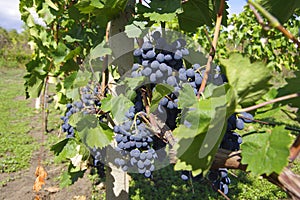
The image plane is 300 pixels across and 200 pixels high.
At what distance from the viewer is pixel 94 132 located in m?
1.45

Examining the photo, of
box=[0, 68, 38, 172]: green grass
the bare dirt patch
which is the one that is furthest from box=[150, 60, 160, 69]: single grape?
box=[0, 68, 38, 172]: green grass

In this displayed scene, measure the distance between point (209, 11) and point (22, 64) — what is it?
853 inches

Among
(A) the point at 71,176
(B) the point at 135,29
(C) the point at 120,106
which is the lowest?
(A) the point at 71,176

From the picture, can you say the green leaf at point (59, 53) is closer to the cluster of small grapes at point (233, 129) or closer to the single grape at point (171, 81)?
the single grape at point (171, 81)

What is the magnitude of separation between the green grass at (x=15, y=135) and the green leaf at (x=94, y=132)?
124 inches

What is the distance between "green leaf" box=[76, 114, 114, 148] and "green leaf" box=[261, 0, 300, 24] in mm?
911

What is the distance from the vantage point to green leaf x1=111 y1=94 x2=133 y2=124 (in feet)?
4.52

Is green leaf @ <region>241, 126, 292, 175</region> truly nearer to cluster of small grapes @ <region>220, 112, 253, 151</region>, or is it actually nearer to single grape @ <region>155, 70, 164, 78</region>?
cluster of small grapes @ <region>220, 112, 253, 151</region>

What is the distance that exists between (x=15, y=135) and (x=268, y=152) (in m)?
5.72

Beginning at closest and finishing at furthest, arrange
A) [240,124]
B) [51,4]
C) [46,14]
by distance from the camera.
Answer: [240,124] < [51,4] < [46,14]

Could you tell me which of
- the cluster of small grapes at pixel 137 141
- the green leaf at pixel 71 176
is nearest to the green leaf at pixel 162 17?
the cluster of small grapes at pixel 137 141

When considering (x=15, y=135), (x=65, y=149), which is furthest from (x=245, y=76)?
(x=15, y=135)

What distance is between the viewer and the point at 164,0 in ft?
3.66

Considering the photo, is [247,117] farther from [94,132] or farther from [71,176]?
[71,176]
